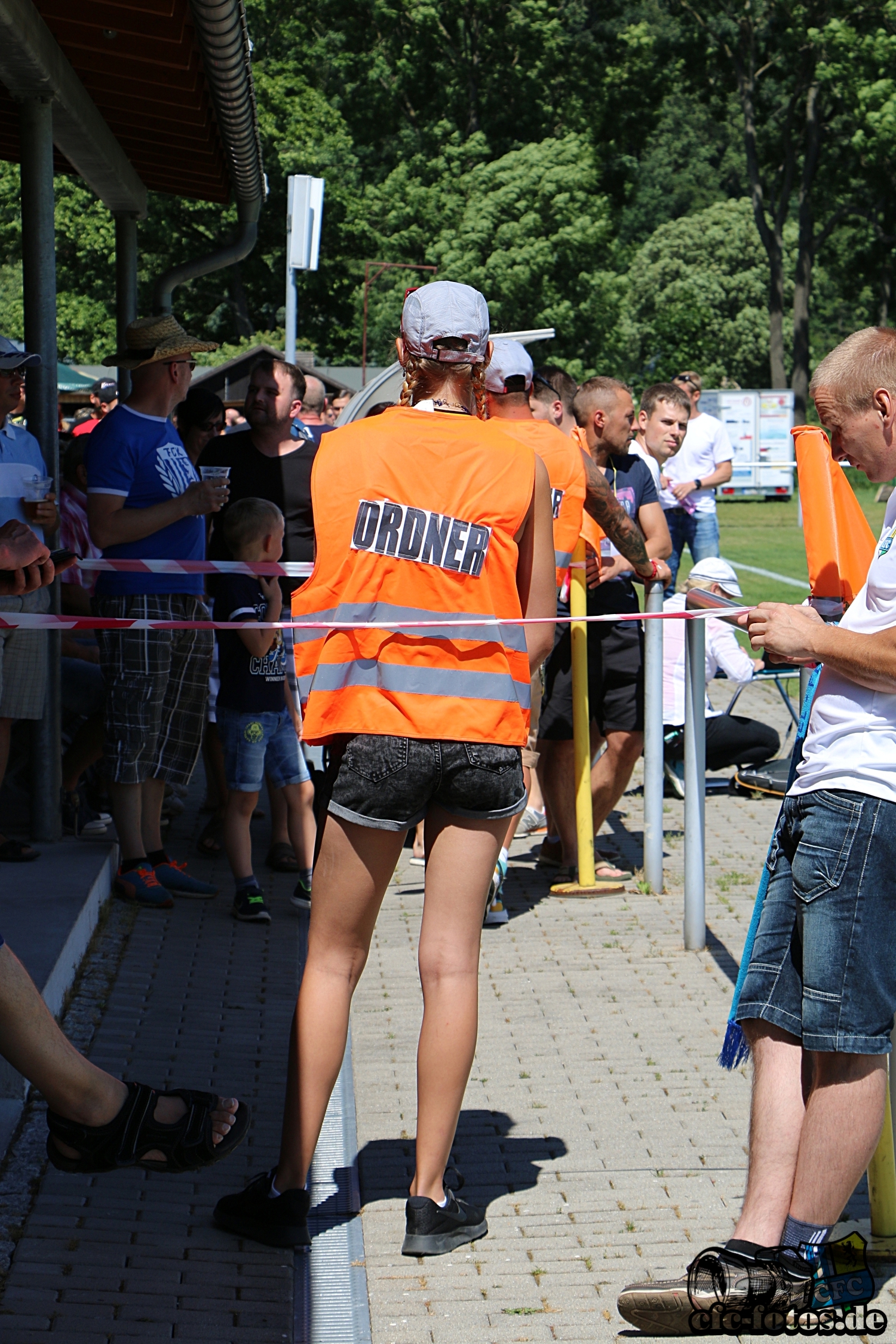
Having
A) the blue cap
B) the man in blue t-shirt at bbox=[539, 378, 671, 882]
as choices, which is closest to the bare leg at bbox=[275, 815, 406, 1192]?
the blue cap

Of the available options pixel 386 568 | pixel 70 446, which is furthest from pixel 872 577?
pixel 70 446

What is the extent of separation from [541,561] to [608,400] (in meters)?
3.41

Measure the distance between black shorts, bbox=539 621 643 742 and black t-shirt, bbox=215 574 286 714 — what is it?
1244 millimetres

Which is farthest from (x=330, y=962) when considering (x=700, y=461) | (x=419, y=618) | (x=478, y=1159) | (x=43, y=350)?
(x=700, y=461)

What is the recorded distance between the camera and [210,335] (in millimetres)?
53406

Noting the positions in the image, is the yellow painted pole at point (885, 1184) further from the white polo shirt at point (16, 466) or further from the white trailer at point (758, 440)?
the white trailer at point (758, 440)

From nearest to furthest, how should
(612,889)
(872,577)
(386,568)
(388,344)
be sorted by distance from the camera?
(872,577)
(386,568)
(612,889)
(388,344)

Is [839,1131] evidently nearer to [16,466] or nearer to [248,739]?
[248,739]

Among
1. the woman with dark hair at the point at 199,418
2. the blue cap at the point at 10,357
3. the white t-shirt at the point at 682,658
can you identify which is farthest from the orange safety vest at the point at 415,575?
the white t-shirt at the point at 682,658

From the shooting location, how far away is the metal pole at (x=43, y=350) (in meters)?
6.19

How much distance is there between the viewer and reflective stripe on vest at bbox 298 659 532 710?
10.9 ft

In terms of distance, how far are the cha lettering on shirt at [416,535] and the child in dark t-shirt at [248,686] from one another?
2769 millimetres

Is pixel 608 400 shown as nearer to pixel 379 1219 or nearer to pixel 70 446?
pixel 70 446

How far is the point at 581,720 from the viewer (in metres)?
6.52
